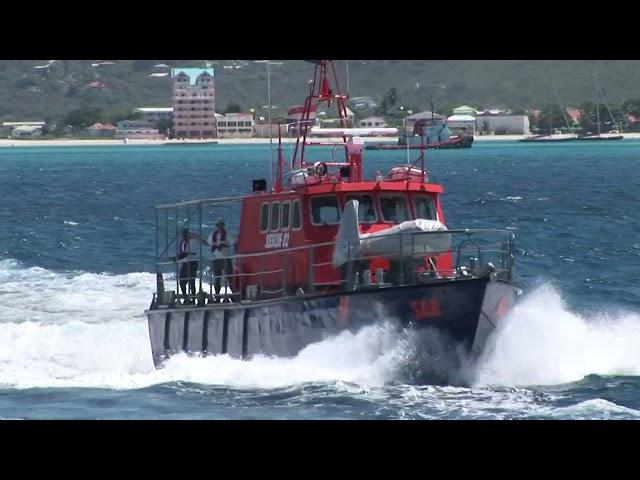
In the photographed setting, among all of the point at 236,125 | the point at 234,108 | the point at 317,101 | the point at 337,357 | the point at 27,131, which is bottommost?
the point at 27,131

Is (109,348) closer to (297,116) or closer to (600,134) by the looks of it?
(297,116)

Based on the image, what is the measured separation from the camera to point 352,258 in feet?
74.6

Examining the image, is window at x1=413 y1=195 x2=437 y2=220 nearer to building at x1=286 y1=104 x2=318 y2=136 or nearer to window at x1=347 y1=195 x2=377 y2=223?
window at x1=347 y1=195 x2=377 y2=223

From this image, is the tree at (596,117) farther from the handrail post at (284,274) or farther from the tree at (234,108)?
the handrail post at (284,274)

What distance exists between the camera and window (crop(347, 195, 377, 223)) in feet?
79.9

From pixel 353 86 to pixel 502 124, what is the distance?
37.1 metres

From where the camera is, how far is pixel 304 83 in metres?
92.9

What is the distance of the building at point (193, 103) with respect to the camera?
14325cm

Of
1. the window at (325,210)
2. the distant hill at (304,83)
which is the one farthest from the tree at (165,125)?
the window at (325,210)

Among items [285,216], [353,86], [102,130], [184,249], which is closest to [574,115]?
[353,86]

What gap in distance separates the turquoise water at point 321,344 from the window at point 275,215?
2302mm

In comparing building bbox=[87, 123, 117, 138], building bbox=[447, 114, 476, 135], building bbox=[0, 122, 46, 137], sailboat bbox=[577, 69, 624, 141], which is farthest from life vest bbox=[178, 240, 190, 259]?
building bbox=[0, 122, 46, 137]

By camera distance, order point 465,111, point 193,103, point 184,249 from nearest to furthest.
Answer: point 184,249, point 465,111, point 193,103

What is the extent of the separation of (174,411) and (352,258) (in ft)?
11.5
